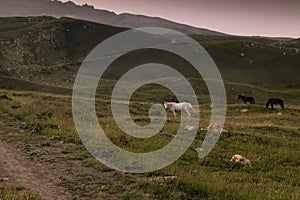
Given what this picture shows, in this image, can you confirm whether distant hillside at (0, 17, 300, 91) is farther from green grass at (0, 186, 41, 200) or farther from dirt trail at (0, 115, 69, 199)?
green grass at (0, 186, 41, 200)

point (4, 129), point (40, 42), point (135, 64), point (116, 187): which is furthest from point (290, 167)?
point (40, 42)

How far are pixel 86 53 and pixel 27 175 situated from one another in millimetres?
122711

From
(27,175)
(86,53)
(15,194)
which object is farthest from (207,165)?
(86,53)

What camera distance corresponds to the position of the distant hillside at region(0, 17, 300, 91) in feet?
320

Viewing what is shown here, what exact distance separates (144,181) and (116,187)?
109 centimetres

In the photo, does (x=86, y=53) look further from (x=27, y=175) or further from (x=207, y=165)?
(x=27, y=175)

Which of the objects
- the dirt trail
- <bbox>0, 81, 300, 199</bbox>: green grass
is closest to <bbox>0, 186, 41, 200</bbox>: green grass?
the dirt trail

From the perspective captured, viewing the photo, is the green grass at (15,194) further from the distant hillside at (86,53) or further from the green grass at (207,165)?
the distant hillside at (86,53)

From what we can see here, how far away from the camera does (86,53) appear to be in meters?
133

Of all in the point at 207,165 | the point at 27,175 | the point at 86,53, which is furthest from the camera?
the point at 86,53

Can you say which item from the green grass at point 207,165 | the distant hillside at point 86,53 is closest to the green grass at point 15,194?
the green grass at point 207,165

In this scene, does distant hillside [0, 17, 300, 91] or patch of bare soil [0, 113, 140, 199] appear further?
distant hillside [0, 17, 300, 91]

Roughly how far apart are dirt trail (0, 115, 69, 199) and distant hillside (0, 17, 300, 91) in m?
64.6

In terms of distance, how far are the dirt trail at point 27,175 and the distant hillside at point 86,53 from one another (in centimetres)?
6459
